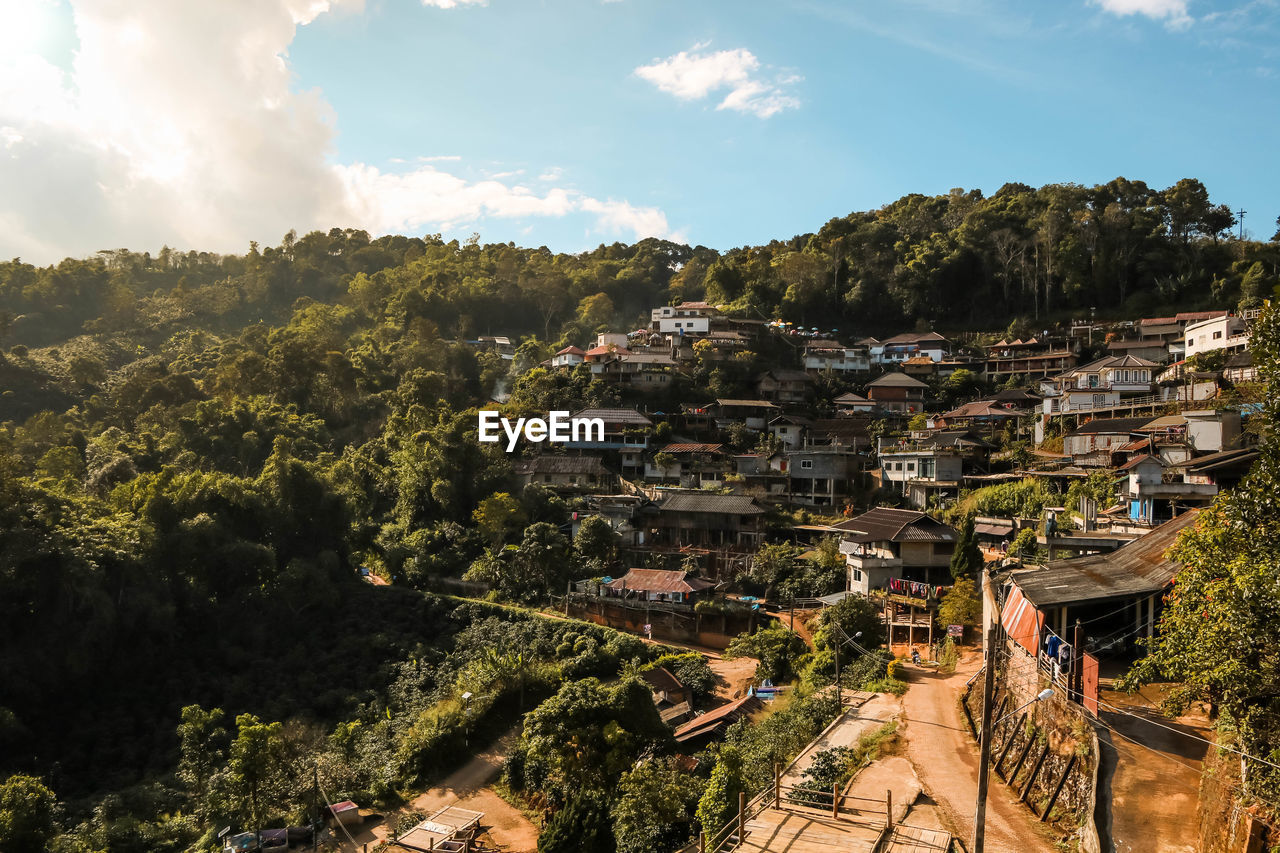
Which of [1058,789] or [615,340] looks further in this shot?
[615,340]

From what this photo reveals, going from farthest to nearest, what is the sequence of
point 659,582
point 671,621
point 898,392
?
point 898,392 → point 659,582 → point 671,621

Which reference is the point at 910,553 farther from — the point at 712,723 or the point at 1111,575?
the point at 1111,575

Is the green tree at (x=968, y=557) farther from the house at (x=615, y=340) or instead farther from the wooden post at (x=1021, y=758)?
the house at (x=615, y=340)

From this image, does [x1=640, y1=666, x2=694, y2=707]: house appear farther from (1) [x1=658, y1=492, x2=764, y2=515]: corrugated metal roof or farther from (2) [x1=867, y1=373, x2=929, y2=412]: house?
(2) [x1=867, y1=373, x2=929, y2=412]: house

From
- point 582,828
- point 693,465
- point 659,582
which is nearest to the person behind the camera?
point 582,828

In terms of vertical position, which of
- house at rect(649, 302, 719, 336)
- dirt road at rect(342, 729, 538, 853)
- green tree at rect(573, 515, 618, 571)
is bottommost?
dirt road at rect(342, 729, 538, 853)

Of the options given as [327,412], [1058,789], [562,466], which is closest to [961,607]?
[1058,789]

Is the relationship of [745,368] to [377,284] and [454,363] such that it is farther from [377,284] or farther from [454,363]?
[377,284]

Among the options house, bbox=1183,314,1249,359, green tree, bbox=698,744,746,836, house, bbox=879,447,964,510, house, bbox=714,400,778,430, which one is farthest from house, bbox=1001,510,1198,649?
house, bbox=714,400,778,430
